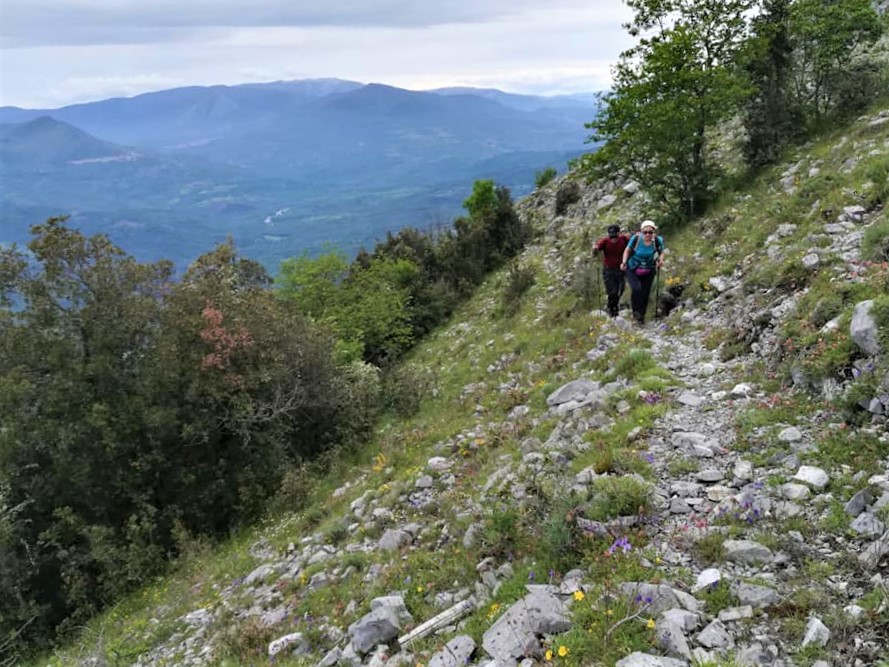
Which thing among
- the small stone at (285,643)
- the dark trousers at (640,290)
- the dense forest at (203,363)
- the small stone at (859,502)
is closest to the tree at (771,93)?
the dense forest at (203,363)

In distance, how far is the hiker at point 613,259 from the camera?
13.9 metres

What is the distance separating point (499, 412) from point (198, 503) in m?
9.01

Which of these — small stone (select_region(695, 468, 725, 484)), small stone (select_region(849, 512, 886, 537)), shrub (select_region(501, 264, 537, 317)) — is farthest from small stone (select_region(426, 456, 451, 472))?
shrub (select_region(501, 264, 537, 317))

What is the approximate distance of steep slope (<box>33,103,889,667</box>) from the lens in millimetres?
4664

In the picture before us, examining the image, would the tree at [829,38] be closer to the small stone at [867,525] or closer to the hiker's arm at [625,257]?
the hiker's arm at [625,257]

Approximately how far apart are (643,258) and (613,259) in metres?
1.21

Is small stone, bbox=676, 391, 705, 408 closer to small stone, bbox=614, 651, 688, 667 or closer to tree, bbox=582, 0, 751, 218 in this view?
small stone, bbox=614, 651, 688, 667

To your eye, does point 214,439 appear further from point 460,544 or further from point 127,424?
point 460,544

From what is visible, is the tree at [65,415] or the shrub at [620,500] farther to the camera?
the tree at [65,415]

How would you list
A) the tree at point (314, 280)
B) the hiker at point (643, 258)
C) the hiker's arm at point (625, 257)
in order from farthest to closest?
1. the tree at point (314, 280)
2. the hiker's arm at point (625, 257)
3. the hiker at point (643, 258)

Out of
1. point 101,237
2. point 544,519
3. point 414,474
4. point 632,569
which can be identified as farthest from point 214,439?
point 632,569

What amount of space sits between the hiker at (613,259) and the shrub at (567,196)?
73.3ft

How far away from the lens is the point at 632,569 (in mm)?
5273

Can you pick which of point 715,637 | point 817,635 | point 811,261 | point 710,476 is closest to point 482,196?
point 811,261
